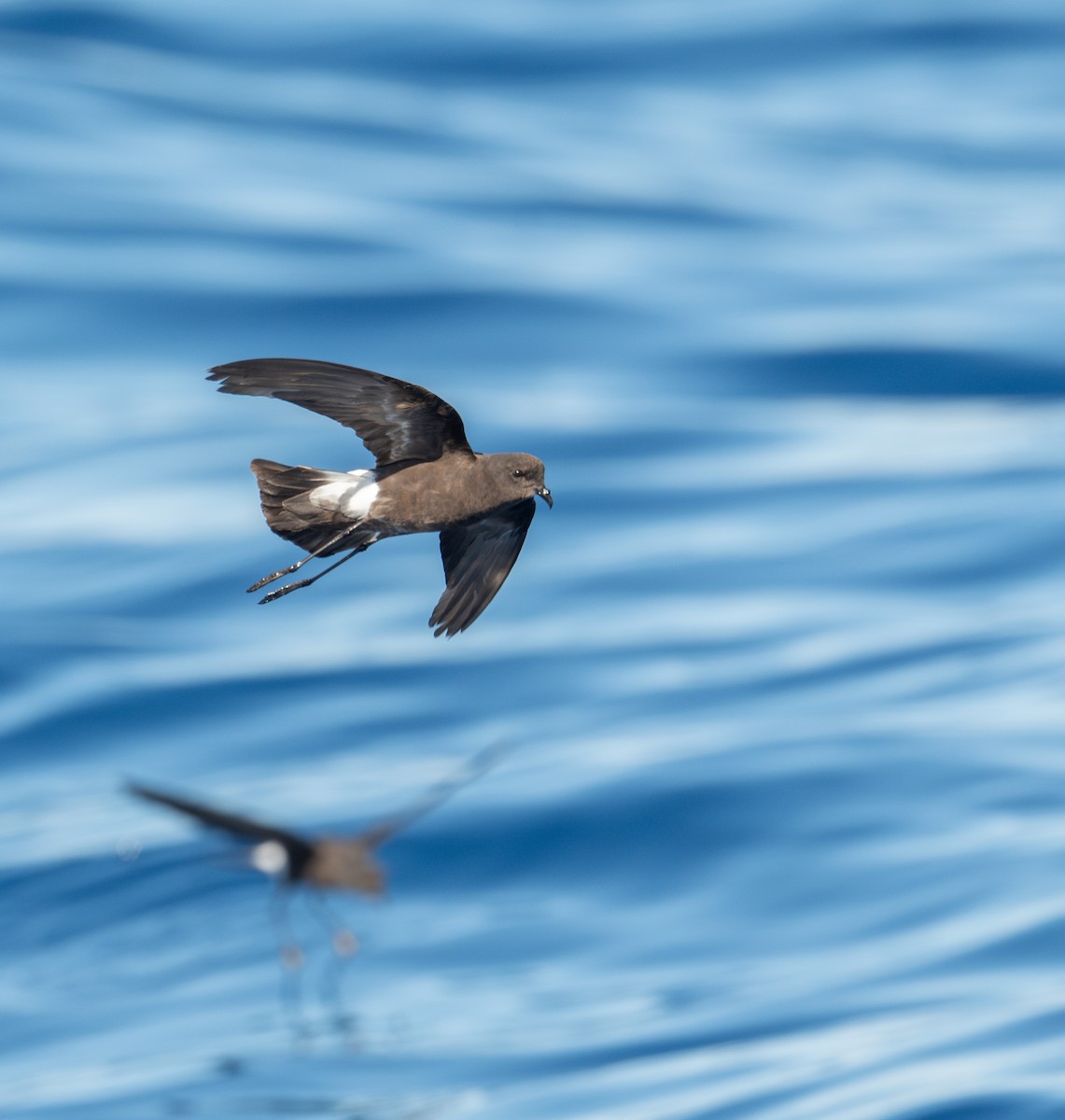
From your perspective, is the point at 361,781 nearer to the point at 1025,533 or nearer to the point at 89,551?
the point at 89,551

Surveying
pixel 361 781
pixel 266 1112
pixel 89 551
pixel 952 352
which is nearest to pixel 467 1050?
pixel 266 1112

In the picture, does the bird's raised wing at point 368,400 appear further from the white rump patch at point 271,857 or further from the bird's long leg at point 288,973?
the bird's long leg at point 288,973

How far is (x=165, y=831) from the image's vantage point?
28.1 meters

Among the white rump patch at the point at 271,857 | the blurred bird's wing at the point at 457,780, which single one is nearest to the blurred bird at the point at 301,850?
the white rump patch at the point at 271,857

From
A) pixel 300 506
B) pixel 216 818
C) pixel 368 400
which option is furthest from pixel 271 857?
pixel 368 400

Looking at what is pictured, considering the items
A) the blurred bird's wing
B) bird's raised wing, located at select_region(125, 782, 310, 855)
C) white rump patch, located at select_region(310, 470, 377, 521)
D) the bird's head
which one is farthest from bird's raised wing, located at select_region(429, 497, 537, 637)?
the blurred bird's wing

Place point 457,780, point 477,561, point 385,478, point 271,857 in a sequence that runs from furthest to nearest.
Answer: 1. point 457,780
2. point 271,857
3. point 477,561
4. point 385,478

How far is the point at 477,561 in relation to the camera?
23.3ft

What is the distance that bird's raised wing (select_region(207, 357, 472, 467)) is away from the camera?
19.7ft

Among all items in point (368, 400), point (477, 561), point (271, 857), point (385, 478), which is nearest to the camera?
point (368, 400)

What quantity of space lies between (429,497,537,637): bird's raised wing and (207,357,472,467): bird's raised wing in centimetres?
41

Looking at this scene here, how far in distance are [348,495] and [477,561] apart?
0.67 m

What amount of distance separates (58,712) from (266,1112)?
7940mm

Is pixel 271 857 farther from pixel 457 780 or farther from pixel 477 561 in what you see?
pixel 457 780
